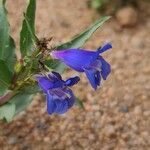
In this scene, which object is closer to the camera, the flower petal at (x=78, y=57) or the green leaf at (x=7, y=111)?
the flower petal at (x=78, y=57)

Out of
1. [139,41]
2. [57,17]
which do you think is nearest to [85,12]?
[57,17]

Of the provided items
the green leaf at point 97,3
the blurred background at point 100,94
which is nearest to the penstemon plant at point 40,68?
the blurred background at point 100,94

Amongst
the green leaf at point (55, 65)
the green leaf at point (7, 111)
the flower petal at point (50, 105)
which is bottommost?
the green leaf at point (7, 111)

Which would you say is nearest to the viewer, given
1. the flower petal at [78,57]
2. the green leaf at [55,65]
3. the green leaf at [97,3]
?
the flower petal at [78,57]

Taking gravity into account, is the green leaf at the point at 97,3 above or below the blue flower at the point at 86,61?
below

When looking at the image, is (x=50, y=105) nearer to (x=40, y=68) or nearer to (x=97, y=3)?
(x=40, y=68)

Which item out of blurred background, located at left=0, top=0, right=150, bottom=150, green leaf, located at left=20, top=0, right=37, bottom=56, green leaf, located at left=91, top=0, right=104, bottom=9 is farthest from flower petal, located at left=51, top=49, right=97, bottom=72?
green leaf, located at left=91, top=0, right=104, bottom=9

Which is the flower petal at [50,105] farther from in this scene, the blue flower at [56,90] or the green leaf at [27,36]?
the green leaf at [27,36]

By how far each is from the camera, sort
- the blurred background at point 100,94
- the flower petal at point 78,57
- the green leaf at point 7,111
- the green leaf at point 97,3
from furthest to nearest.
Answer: the green leaf at point 97,3
the blurred background at point 100,94
the green leaf at point 7,111
the flower petal at point 78,57
